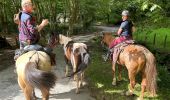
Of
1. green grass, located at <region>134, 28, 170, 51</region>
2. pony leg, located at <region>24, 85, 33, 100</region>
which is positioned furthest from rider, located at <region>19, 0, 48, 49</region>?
green grass, located at <region>134, 28, 170, 51</region>

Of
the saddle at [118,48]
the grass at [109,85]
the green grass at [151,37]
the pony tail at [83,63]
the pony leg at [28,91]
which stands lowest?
the grass at [109,85]

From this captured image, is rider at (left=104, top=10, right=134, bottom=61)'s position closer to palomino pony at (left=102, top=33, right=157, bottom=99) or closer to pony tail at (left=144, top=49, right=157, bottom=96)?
palomino pony at (left=102, top=33, right=157, bottom=99)

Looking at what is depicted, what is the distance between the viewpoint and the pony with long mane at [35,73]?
260 inches

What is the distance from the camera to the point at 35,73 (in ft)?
21.7

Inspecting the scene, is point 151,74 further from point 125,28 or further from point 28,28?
point 28,28

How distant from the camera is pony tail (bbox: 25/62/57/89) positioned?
657 cm

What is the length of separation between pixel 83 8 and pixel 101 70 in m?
17.4

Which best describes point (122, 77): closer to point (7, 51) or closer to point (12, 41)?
point (7, 51)

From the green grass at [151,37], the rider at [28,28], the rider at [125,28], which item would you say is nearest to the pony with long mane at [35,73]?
the rider at [28,28]

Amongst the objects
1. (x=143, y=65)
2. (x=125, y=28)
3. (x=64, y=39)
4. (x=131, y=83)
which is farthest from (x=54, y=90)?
(x=143, y=65)

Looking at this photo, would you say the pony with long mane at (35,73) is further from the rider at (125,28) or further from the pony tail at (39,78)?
the rider at (125,28)

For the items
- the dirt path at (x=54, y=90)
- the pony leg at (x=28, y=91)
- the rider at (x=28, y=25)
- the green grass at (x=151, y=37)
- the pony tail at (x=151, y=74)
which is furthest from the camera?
the green grass at (x=151, y=37)

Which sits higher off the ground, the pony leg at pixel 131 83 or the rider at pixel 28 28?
the rider at pixel 28 28

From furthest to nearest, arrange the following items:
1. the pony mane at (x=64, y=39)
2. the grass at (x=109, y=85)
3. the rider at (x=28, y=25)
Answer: the pony mane at (x=64, y=39)
the grass at (x=109, y=85)
the rider at (x=28, y=25)
